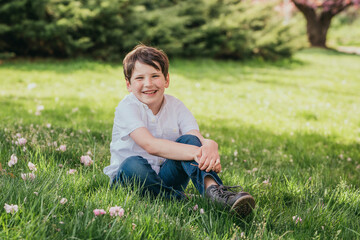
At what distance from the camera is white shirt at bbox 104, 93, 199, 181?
99.3 inches

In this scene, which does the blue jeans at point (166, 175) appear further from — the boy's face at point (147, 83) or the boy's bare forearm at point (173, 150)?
the boy's face at point (147, 83)

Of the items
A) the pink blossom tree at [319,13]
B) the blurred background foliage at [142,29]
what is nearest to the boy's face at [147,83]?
the blurred background foliage at [142,29]

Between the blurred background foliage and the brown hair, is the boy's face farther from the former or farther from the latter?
the blurred background foliage

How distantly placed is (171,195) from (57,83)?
6087 mm

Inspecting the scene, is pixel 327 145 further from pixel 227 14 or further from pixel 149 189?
pixel 227 14

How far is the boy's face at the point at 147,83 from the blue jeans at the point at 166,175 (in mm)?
355

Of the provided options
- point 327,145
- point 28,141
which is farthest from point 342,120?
point 28,141

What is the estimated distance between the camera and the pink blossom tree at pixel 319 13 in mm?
25312

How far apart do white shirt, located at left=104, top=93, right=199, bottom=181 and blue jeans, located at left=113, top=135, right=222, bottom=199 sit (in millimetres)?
143

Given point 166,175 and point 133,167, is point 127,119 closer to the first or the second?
point 133,167

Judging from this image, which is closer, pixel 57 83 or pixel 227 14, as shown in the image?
pixel 57 83

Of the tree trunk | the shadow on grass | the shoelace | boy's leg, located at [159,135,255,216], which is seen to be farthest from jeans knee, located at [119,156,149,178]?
the tree trunk

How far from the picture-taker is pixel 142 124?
2475mm

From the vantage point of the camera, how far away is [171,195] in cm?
241
